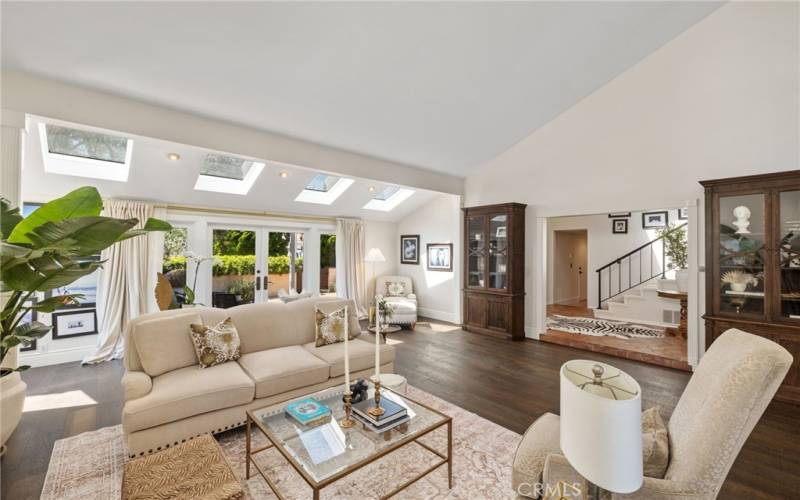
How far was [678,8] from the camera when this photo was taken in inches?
138

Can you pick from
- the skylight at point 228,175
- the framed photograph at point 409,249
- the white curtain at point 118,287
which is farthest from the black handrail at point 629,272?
the white curtain at point 118,287

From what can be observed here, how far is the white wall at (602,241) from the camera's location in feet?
24.3

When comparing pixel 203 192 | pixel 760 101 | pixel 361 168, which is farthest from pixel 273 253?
pixel 760 101

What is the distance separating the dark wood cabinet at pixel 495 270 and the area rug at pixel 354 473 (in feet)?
9.59

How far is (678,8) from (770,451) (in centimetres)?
408

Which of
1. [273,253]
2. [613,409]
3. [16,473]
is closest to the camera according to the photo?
[613,409]

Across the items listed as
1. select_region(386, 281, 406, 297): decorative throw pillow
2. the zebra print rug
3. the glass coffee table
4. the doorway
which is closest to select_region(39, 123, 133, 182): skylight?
the glass coffee table

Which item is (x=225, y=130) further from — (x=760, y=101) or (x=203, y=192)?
(x=760, y=101)

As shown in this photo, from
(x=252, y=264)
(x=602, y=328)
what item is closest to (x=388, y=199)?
(x=252, y=264)

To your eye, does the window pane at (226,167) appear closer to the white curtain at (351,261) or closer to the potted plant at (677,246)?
the white curtain at (351,261)

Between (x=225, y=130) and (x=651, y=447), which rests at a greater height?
(x=225, y=130)

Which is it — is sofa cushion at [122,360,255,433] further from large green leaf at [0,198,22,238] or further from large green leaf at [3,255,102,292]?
large green leaf at [0,198,22,238]

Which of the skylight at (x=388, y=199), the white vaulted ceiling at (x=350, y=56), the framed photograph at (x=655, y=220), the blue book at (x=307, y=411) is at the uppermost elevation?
the white vaulted ceiling at (x=350, y=56)

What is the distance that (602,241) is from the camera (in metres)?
7.83
